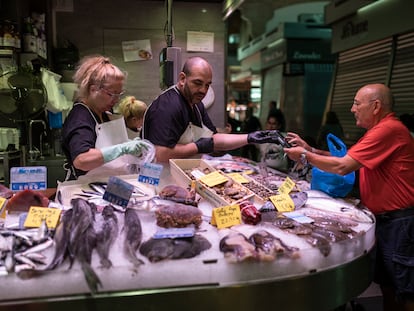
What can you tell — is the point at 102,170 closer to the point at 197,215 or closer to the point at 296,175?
the point at 197,215

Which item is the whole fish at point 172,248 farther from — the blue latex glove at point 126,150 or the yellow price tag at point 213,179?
the blue latex glove at point 126,150

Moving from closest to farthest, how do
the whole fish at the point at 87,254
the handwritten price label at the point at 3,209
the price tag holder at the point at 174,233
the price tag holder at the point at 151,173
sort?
1. the whole fish at the point at 87,254
2. the price tag holder at the point at 174,233
3. the handwritten price label at the point at 3,209
4. the price tag holder at the point at 151,173

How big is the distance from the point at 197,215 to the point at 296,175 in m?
1.62

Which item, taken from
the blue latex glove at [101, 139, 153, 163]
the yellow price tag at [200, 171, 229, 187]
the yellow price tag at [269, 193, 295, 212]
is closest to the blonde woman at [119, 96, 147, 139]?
the blue latex glove at [101, 139, 153, 163]

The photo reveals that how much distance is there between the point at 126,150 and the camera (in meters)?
2.29

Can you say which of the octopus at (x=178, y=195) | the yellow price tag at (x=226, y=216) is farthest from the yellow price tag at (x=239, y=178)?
the yellow price tag at (x=226, y=216)

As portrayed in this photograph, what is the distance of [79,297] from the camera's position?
140 centimetres

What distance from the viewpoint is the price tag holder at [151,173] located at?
7.19 feet

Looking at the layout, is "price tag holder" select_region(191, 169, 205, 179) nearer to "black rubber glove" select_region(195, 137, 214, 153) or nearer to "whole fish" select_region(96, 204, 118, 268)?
"black rubber glove" select_region(195, 137, 214, 153)

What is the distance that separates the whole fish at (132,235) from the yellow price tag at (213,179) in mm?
561

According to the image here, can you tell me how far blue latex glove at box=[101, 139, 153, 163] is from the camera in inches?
88.3

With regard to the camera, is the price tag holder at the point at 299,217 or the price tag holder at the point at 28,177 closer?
the price tag holder at the point at 299,217

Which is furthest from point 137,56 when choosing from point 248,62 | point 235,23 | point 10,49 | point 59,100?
point 235,23

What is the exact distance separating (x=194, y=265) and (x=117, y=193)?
61 centimetres
